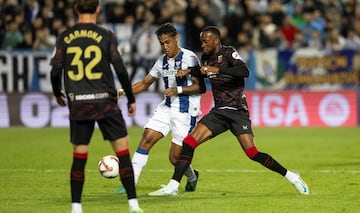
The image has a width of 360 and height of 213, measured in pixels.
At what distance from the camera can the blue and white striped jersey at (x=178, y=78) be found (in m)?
11.1

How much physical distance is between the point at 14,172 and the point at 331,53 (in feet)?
37.6

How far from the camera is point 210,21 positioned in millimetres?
23672

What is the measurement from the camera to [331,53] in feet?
74.1

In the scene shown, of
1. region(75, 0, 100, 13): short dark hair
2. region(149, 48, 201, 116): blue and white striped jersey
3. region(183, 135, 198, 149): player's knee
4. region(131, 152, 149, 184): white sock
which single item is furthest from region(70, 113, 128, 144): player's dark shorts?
region(149, 48, 201, 116): blue and white striped jersey

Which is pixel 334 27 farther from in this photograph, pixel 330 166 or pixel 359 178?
pixel 359 178

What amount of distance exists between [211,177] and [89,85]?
15.2 feet

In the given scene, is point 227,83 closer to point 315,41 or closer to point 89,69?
point 89,69

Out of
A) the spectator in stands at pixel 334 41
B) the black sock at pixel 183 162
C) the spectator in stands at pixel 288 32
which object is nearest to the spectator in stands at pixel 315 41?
the spectator in stands at pixel 334 41

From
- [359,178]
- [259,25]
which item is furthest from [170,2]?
[359,178]

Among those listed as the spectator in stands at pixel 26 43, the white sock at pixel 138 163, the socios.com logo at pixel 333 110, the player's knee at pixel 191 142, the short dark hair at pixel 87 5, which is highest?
the short dark hair at pixel 87 5

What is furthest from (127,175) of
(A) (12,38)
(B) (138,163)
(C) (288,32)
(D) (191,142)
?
(C) (288,32)

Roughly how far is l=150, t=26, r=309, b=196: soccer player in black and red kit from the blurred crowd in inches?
455

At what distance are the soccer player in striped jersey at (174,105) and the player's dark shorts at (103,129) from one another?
2.25 m

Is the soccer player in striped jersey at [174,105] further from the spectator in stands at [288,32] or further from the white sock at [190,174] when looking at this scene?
the spectator in stands at [288,32]
